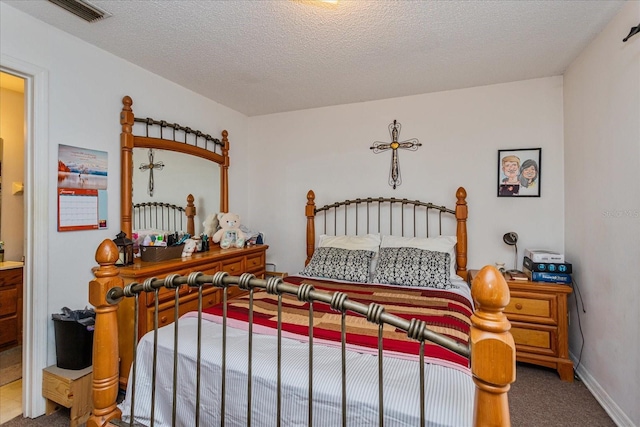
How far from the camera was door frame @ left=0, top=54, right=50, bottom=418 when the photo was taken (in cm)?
198

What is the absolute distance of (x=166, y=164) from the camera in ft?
9.55

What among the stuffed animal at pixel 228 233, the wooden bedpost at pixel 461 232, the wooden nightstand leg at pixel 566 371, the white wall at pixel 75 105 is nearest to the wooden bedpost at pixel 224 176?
the stuffed animal at pixel 228 233

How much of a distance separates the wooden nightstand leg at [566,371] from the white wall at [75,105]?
349 cm

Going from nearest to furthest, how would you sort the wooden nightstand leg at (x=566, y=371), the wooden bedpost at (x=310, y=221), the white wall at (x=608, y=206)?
the white wall at (x=608, y=206)
the wooden nightstand leg at (x=566, y=371)
the wooden bedpost at (x=310, y=221)

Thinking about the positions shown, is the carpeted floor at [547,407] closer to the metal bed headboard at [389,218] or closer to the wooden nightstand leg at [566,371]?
the wooden nightstand leg at [566,371]

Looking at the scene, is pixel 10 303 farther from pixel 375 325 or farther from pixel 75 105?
pixel 375 325

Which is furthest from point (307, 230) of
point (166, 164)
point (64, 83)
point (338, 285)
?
point (64, 83)

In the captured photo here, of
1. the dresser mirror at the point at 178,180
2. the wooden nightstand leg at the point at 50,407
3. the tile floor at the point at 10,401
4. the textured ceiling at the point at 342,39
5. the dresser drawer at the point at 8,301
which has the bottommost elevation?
the tile floor at the point at 10,401

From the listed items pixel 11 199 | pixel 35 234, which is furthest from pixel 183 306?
pixel 11 199

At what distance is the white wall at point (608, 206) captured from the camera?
1.80 meters

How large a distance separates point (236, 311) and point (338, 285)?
38.0 inches

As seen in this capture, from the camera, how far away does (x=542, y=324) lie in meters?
2.49

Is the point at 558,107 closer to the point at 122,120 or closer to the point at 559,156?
the point at 559,156

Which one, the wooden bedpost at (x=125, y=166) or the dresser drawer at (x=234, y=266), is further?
the dresser drawer at (x=234, y=266)
